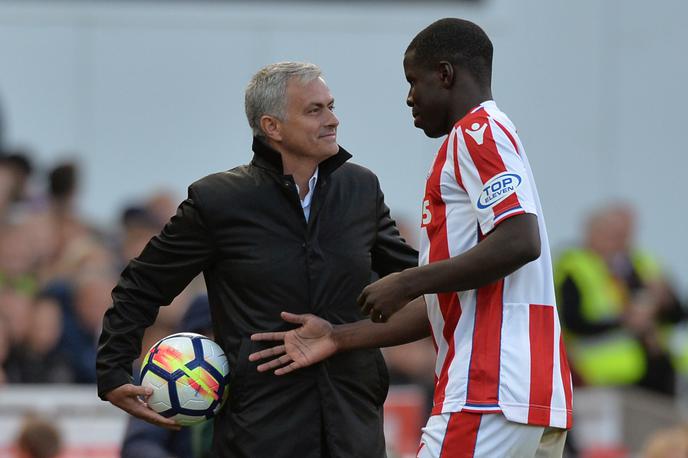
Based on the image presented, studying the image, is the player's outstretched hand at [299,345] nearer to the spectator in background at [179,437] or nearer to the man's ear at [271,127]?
the man's ear at [271,127]

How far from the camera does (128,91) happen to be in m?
14.2

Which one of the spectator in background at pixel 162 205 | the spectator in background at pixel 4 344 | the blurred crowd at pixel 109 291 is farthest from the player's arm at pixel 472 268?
the spectator in background at pixel 162 205

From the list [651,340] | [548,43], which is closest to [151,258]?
[651,340]

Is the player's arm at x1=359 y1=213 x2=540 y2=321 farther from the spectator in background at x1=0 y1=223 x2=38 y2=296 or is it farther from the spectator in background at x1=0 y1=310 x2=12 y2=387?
the spectator in background at x1=0 y1=223 x2=38 y2=296

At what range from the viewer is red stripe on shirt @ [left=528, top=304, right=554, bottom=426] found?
4.64m

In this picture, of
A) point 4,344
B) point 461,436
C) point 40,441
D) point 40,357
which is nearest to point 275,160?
point 461,436

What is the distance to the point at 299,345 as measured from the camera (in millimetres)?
5156

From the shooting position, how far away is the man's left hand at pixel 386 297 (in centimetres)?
463

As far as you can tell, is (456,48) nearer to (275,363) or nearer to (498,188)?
(498,188)

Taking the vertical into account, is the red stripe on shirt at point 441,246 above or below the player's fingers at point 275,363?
above

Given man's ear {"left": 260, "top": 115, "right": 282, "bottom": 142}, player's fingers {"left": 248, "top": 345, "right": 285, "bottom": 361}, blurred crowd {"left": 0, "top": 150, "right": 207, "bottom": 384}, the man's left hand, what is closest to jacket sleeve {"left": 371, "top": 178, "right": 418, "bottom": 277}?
man's ear {"left": 260, "top": 115, "right": 282, "bottom": 142}

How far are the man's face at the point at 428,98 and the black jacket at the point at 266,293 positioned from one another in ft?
1.88

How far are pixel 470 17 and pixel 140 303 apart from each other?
9797 millimetres

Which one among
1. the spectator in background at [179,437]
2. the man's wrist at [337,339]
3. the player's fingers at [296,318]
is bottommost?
the spectator in background at [179,437]
